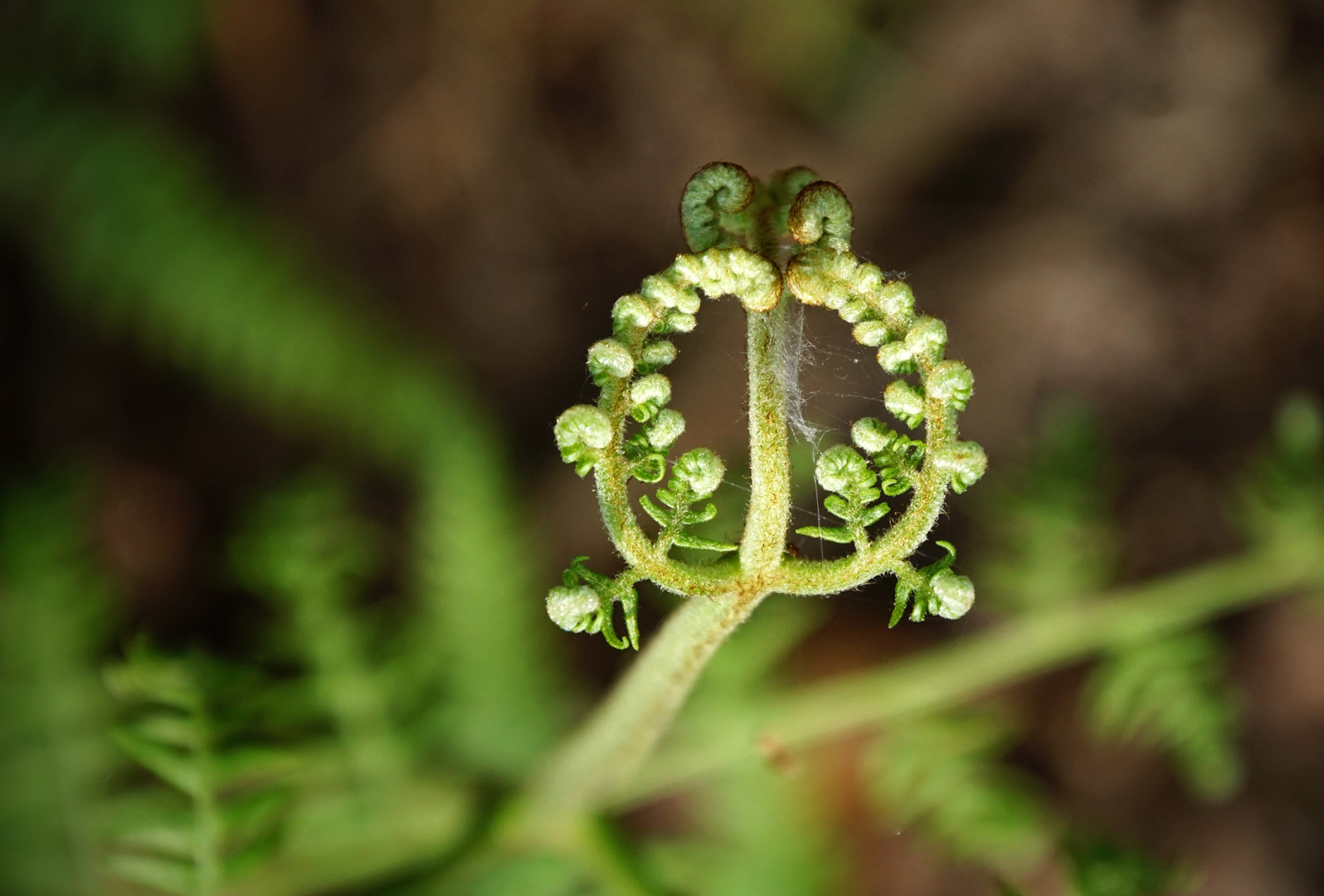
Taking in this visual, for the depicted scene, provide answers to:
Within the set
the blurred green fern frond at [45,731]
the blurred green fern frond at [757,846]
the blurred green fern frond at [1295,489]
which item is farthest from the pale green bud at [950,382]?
the blurred green fern frond at [45,731]

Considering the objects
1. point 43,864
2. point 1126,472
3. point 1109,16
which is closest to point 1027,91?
point 1109,16

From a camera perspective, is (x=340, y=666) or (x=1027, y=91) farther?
(x=1027, y=91)

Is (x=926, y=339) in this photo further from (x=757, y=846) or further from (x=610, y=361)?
(x=757, y=846)

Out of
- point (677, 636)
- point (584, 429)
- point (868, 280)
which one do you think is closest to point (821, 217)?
point (868, 280)

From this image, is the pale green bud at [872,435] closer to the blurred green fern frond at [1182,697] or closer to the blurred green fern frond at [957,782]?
the blurred green fern frond at [957,782]

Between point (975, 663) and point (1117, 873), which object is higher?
point (975, 663)

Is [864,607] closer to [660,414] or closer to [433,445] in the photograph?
[433,445]
